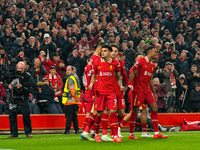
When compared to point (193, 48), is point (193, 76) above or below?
below

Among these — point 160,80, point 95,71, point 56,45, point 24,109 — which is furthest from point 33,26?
point 95,71

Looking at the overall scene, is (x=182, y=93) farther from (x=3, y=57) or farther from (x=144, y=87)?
(x=144, y=87)

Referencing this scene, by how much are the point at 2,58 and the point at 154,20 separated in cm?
1234

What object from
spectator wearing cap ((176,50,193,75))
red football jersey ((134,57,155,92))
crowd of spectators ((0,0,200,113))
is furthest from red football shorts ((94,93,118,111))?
spectator wearing cap ((176,50,193,75))

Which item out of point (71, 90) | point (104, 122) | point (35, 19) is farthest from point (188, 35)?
point (104, 122)

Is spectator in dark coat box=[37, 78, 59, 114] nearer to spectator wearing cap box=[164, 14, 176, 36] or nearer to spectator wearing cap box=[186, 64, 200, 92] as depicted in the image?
spectator wearing cap box=[186, 64, 200, 92]

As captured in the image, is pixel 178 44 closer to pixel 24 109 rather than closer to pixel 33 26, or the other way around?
pixel 33 26

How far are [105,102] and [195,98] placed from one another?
404 inches

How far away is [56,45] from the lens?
2006cm

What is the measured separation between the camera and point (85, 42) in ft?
66.3

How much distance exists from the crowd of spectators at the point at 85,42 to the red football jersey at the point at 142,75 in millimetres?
3926

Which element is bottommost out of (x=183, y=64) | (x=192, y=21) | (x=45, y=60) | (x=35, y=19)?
(x=183, y=64)

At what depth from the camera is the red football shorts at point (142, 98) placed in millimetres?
11336

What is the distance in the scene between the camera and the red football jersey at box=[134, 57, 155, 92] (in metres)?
11.5
